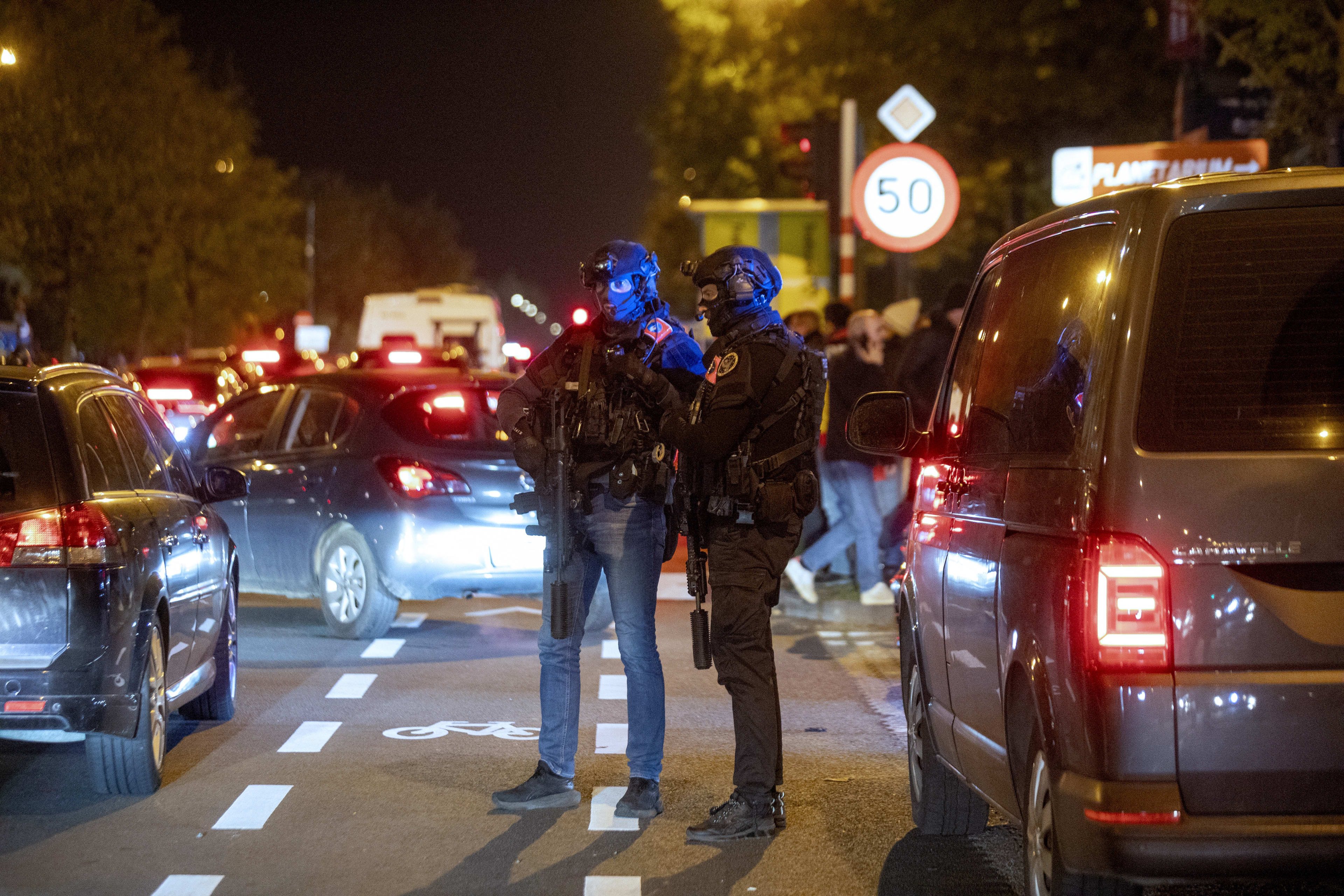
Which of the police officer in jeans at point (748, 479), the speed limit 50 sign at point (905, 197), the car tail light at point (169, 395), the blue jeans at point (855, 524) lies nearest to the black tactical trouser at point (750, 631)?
the police officer in jeans at point (748, 479)

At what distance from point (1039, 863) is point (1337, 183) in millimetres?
1709

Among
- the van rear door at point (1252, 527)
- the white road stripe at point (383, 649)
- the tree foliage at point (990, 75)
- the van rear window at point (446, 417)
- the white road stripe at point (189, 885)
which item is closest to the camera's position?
the van rear door at point (1252, 527)

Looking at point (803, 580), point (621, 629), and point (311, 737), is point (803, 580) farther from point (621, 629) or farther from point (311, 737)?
point (621, 629)

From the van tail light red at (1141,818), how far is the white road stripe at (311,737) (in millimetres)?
4168

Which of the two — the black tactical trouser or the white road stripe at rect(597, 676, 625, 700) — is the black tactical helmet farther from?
the white road stripe at rect(597, 676, 625, 700)

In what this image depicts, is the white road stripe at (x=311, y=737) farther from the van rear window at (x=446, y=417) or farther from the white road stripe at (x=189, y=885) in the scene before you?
the van rear window at (x=446, y=417)

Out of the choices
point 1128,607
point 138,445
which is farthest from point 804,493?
point 138,445

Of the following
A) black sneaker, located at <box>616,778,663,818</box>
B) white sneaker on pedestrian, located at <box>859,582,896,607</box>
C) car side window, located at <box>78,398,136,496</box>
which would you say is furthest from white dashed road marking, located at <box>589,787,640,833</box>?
white sneaker on pedestrian, located at <box>859,582,896,607</box>

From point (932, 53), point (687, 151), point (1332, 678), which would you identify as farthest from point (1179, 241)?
point (687, 151)

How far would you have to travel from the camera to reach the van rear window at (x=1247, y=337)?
146 inches

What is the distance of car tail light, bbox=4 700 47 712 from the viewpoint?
5723mm

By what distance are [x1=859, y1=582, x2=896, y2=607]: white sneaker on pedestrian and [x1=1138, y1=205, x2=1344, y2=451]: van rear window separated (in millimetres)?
7406

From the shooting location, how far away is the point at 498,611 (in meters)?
11.7

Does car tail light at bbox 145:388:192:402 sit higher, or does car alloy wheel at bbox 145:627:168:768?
car tail light at bbox 145:388:192:402
